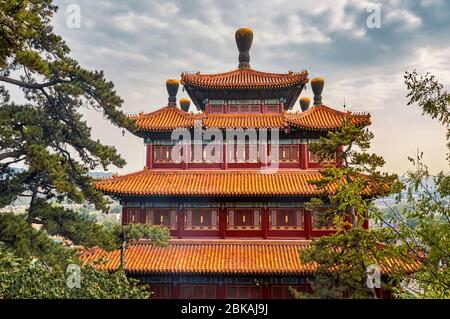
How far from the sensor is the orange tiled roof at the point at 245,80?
1875cm

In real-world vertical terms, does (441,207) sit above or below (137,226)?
above

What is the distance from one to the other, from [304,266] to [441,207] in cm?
849

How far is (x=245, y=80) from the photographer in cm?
1944

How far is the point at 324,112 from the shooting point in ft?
62.3

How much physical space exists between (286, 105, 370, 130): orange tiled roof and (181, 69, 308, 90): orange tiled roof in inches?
70.2

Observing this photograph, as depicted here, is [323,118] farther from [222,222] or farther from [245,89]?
[222,222]

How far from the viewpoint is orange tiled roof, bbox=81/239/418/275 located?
581 inches

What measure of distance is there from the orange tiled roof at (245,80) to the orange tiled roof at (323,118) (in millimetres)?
1783

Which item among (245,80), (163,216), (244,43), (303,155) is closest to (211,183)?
(163,216)

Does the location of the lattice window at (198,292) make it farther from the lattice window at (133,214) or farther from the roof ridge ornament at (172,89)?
the roof ridge ornament at (172,89)

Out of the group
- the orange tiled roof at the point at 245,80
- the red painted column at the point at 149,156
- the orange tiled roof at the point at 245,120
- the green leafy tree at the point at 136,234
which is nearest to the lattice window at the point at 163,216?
the red painted column at the point at 149,156
